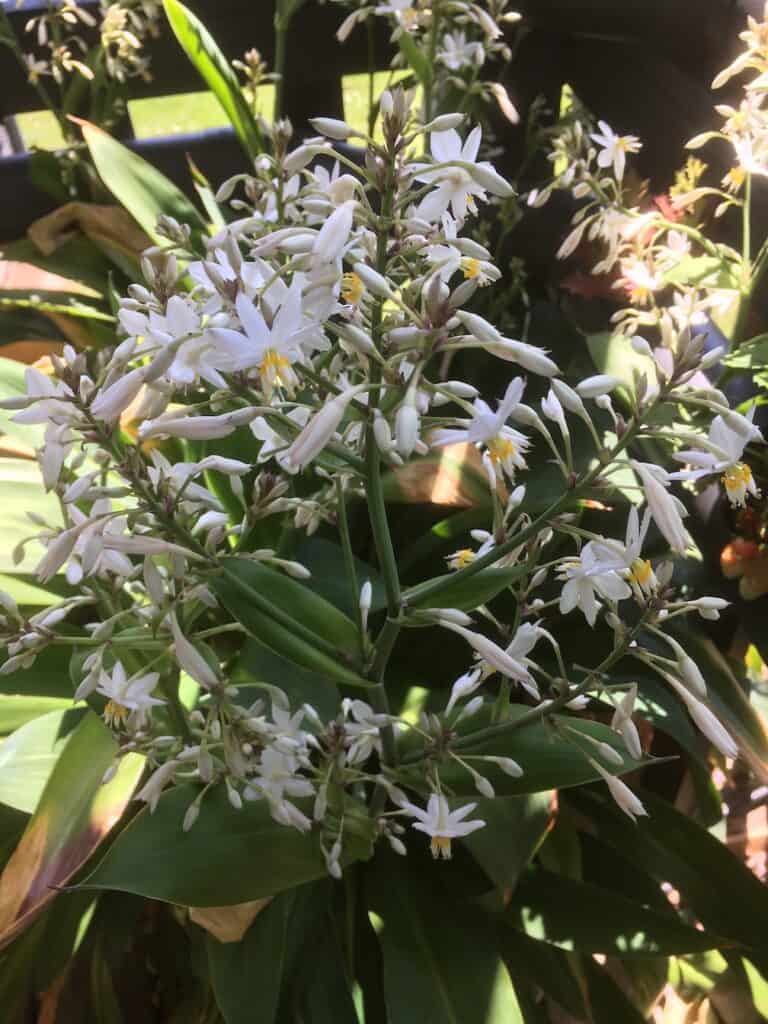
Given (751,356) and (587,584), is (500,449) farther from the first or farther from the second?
(751,356)

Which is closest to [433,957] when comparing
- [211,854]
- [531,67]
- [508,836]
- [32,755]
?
[508,836]

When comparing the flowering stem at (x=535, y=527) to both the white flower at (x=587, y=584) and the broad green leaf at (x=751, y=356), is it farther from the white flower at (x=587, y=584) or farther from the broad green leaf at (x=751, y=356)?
the broad green leaf at (x=751, y=356)

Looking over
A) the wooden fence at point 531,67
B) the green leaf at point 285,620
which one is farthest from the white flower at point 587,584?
the wooden fence at point 531,67

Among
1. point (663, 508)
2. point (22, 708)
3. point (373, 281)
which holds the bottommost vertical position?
point (22, 708)

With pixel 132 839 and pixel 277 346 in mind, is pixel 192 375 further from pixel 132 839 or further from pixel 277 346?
pixel 132 839

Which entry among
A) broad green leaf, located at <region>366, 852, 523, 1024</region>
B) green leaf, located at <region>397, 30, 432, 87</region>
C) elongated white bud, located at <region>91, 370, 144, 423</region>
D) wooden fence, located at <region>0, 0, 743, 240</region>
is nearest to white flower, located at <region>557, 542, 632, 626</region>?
elongated white bud, located at <region>91, 370, 144, 423</region>

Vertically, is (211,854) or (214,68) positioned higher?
(214,68)

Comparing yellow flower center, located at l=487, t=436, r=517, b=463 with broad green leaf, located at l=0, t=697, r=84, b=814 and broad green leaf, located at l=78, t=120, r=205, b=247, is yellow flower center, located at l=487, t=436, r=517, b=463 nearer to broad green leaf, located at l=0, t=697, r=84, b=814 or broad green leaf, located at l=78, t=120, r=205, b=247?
broad green leaf, located at l=0, t=697, r=84, b=814
